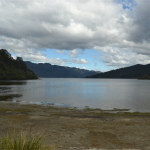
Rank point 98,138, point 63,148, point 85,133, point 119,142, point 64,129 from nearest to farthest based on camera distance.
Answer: point 63,148 < point 119,142 < point 98,138 < point 85,133 < point 64,129

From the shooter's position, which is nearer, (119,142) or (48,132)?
(119,142)

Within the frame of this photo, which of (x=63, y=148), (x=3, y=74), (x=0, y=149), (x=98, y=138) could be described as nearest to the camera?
(x=0, y=149)

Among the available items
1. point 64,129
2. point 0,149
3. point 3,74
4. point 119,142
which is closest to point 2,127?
point 64,129

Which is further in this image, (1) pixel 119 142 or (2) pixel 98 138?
(2) pixel 98 138

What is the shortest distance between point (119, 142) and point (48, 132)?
610cm

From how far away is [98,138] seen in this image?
11297 millimetres

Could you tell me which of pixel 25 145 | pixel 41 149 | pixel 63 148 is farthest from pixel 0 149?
pixel 63 148

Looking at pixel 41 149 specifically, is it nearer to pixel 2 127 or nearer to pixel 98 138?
pixel 98 138

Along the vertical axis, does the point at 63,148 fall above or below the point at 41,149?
below

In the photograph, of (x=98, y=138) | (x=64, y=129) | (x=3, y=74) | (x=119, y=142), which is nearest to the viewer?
(x=119, y=142)

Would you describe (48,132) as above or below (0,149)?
below

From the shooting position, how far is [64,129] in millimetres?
13500

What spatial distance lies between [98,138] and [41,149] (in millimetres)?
6304

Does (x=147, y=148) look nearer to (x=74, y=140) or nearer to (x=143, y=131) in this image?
(x=143, y=131)
